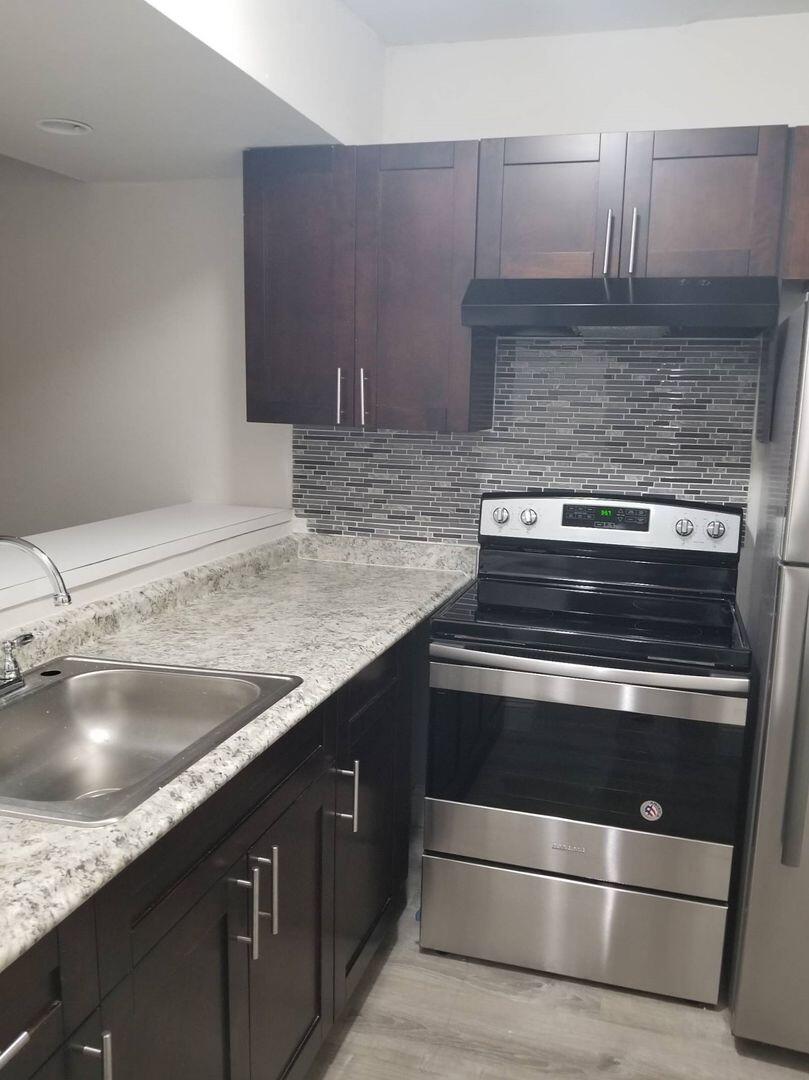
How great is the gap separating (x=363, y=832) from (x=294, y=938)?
0.40 metres

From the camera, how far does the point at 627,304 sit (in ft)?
6.95

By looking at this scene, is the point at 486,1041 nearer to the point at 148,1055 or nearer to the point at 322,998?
the point at 322,998

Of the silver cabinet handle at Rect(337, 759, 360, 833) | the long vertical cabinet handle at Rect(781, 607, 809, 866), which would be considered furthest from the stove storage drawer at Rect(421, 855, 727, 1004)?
the silver cabinet handle at Rect(337, 759, 360, 833)

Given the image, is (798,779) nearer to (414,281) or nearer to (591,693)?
(591,693)

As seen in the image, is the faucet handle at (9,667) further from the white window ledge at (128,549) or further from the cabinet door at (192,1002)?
the cabinet door at (192,1002)

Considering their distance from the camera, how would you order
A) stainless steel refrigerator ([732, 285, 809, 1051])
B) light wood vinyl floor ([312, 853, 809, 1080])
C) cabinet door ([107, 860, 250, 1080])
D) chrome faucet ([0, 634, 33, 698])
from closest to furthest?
cabinet door ([107, 860, 250, 1080])
chrome faucet ([0, 634, 33, 698])
stainless steel refrigerator ([732, 285, 809, 1051])
light wood vinyl floor ([312, 853, 809, 1080])

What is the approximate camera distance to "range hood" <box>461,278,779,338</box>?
204cm

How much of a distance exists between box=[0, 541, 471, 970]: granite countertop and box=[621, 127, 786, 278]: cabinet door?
3.46 ft

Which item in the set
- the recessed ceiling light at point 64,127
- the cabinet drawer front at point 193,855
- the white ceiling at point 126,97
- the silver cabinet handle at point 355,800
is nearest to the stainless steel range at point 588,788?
the silver cabinet handle at point 355,800

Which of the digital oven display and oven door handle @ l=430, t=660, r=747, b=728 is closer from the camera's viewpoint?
oven door handle @ l=430, t=660, r=747, b=728

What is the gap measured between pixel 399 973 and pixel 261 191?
209 centimetres

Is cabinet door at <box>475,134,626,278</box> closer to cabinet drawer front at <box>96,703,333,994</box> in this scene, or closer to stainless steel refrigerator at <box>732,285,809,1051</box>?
stainless steel refrigerator at <box>732,285,809,1051</box>

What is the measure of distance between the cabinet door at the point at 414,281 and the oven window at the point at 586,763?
2.57ft

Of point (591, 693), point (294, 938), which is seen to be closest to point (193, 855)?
point (294, 938)
